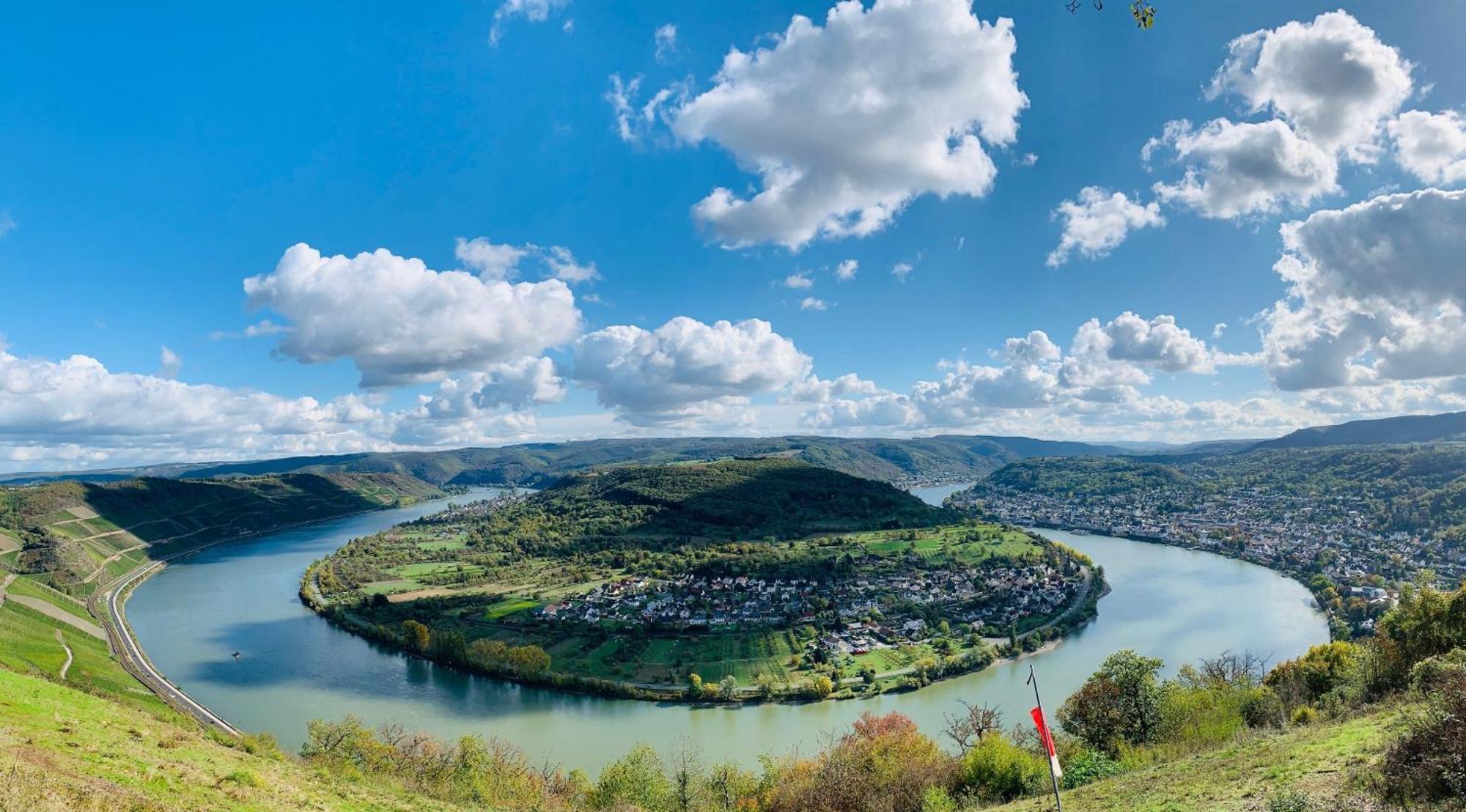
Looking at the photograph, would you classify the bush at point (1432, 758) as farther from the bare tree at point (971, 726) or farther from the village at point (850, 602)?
the village at point (850, 602)

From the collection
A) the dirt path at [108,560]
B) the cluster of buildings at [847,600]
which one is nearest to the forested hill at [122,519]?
the dirt path at [108,560]

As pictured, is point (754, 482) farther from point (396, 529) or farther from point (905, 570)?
point (396, 529)

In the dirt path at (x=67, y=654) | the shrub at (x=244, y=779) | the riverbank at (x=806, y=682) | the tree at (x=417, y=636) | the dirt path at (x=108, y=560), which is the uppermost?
the shrub at (x=244, y=779)

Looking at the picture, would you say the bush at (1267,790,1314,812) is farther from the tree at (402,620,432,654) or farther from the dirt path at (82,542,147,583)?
the dirt path at (82,542,147,583)

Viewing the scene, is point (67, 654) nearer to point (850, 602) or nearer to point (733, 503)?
point (850, 602)

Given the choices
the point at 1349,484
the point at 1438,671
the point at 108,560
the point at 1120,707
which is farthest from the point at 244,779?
the point at 1349,484

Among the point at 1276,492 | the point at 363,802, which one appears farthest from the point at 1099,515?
the point at 363,802

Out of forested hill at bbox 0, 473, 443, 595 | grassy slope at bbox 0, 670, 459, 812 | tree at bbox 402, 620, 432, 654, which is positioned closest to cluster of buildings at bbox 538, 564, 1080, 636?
tree at bbox 402, 620, 432, 654
